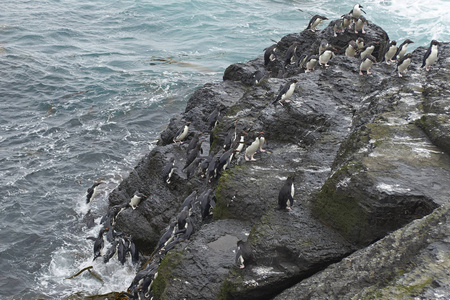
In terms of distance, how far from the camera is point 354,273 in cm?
662

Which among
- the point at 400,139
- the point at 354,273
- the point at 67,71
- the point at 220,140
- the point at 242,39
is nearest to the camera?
the point at 354,273

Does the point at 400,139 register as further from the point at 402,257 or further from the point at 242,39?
the point at 242,39

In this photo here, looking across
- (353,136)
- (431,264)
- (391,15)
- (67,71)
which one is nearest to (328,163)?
(353,136)

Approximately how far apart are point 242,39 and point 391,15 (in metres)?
14.9

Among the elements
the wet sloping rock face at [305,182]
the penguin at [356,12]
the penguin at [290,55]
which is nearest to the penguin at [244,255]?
the wet sloping rock face at [305,182]

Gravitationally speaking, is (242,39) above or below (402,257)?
below

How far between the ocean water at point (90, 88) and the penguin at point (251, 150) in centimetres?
505

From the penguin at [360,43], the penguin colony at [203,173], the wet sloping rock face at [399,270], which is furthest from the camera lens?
the penguin at [360,43]

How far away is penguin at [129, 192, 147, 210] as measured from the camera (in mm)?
14266

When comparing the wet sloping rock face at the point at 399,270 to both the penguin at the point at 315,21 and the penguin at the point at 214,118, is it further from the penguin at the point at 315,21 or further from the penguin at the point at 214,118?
the penguin at the point at 315,21

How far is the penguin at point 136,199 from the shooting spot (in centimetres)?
1427

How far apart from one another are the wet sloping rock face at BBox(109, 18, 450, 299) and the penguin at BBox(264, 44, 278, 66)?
17.1 feet

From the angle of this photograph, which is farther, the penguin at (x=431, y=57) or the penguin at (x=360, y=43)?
the penguin at (x=360, y=43)

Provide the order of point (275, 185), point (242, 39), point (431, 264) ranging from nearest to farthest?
point (431, 264), point (275, 185), point (242, 39)
